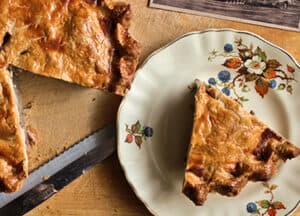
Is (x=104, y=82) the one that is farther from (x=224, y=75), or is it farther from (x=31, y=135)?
(x=224, y=75)

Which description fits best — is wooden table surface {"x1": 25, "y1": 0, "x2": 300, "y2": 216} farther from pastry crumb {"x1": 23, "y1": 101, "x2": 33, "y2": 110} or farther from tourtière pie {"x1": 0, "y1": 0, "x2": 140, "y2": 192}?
tourtière pie {"x1": 0, "y1": 0, "x2": 140, "y2": 192}

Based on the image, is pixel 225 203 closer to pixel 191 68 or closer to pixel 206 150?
pixel 206 150

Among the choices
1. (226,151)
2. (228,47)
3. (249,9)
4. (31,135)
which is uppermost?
(249,9)

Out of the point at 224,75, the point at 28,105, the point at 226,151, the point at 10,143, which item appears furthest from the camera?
the point at 224,75

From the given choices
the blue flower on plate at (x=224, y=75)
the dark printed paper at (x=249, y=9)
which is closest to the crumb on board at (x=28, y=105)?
the dark printed paper at (x=249, y=9)

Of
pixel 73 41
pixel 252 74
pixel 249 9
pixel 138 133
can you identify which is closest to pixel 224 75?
pixel 252 74

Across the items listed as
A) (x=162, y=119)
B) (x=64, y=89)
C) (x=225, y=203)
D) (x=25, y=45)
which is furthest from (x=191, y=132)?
(x=25, y=45)

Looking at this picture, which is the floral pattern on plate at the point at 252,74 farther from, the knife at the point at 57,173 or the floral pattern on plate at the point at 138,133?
the knife at the point at 57,173
